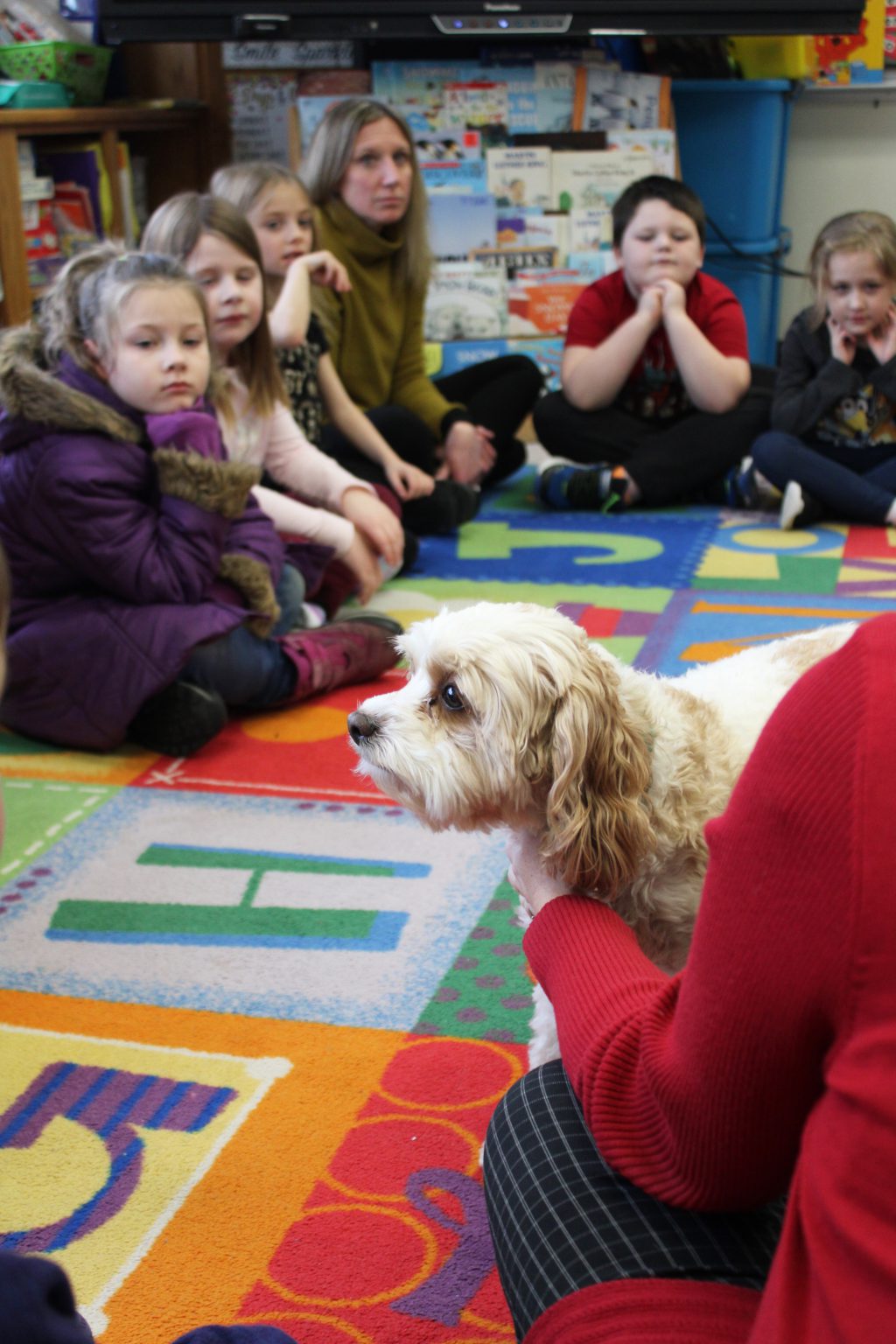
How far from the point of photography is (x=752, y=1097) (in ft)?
2.38

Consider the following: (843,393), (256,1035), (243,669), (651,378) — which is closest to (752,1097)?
(256,1035)

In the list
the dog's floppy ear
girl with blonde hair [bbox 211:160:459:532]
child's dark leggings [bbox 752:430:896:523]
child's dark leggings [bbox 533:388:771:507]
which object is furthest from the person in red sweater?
child's dark leggings [bbox 533:388:771:507]

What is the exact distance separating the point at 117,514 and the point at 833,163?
403 centimetres

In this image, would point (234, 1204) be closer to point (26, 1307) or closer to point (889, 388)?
point (26, 1307)

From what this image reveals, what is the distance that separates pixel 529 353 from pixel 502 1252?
4.06 metres

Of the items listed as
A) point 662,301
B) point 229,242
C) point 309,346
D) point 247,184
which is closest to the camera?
point 229,242

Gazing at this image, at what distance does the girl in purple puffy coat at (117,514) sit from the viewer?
2.29 m

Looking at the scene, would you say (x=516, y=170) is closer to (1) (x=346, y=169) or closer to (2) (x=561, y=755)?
(1) (x=346, y=169)

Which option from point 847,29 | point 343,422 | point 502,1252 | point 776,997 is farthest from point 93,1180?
point 847,29

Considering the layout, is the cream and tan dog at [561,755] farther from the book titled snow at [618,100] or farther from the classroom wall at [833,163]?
the classroom wall at [833,163]

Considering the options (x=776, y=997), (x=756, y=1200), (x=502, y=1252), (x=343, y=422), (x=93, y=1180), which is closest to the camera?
(x=776, y=997)

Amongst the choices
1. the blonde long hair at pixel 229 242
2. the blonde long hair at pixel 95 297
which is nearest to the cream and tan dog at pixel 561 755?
the blonde long hair at pixel 95 297

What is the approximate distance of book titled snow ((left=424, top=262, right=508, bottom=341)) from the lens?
4.64 metres

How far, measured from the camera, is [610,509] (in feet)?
12.6
